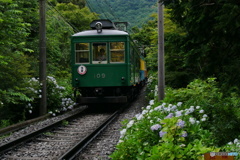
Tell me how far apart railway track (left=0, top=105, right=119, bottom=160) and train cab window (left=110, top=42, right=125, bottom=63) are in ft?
10.2

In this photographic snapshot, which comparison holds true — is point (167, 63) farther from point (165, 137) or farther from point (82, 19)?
point (82, 19)

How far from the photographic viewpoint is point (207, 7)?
5.80 m

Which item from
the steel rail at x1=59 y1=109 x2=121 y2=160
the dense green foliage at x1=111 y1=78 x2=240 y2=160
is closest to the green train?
the steel rail at x1=59 y1=109 x2=121 y2=160

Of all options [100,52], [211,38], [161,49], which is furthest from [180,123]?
[100,52]

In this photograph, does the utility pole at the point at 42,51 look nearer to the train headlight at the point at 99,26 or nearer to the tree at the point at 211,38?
the train headlight at the point at 99,26

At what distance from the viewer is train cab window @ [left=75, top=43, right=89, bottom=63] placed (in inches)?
490

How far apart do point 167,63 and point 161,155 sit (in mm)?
10818

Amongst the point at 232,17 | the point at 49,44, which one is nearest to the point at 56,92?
the point at 49,44

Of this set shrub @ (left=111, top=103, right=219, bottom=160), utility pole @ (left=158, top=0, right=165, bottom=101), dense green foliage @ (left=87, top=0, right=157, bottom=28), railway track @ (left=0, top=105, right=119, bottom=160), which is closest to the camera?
Answer: shrub @ (left=111, top=103, right=219, bottom=160)

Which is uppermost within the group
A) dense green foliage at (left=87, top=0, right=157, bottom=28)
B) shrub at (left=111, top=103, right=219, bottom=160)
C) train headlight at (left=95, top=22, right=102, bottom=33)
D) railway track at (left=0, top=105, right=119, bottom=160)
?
dense green foliage at (left=87, top=0, right=157, bottom=28)

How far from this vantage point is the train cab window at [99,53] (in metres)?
12.4

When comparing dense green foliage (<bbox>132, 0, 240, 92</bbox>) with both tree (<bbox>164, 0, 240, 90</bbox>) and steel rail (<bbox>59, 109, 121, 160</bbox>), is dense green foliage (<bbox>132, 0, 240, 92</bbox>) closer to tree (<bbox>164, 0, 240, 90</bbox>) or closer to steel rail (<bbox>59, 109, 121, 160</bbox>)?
tree (<bbox>164, 0, 240, 90</bbox>)

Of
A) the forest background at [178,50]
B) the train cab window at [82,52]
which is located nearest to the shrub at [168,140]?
the forest background at [178,50]

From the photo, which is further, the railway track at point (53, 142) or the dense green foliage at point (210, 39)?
the railway track at point (53, 142)
